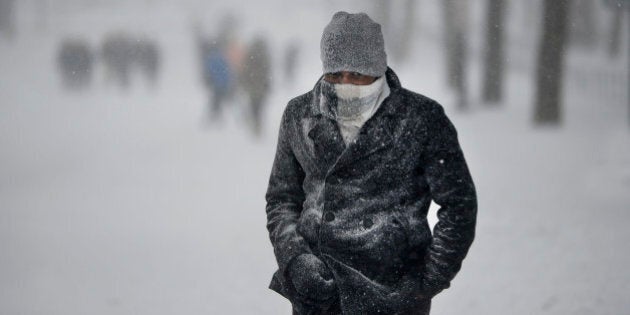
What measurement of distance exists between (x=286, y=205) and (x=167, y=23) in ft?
106

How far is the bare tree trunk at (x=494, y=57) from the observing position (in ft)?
49.5

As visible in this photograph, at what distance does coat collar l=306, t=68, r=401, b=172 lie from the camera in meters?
2.26

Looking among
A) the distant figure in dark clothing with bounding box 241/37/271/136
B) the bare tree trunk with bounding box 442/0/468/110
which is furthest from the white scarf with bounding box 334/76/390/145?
the bare tree trunk with bounding box 442/0/468/110

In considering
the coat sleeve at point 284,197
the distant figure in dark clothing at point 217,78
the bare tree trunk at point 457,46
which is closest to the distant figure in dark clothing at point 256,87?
the distant figure in dark clothing at point 217,78

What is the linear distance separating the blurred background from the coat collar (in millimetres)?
2807

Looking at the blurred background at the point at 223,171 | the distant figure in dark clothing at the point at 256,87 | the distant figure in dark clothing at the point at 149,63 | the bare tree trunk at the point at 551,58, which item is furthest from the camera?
the distant figure in dark clothing at the point at 149,63

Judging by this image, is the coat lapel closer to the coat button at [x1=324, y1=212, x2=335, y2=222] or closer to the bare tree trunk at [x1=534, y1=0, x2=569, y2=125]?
the coat button at [x1=324, y1=212, x2=335, y2=222]

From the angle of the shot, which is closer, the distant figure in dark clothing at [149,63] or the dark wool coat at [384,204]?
the dark wool coat at [384,204]

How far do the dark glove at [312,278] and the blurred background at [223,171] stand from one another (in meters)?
2.66

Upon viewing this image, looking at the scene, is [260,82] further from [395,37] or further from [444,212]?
[395,37]

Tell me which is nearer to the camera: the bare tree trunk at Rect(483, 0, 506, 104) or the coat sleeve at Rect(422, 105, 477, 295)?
the coat sleeve at Rect(422, 105, 477, 295)

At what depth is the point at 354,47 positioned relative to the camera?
2.22 m

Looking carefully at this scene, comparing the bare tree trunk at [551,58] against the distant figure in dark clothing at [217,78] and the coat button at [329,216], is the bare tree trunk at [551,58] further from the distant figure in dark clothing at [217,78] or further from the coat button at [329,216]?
the coat button at [329,216]

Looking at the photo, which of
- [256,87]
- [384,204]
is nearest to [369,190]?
[384,204]
